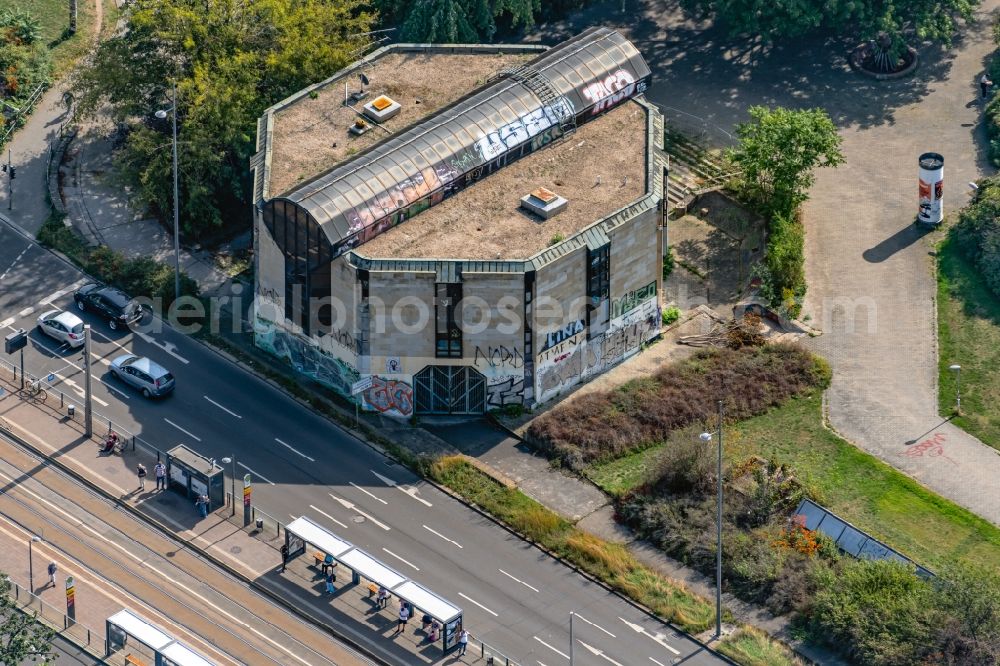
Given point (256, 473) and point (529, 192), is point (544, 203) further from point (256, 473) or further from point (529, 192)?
point (256, 473)

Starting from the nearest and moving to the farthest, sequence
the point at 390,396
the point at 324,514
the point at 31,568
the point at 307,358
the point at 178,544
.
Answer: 1. the point at 31,568
2. the point at 178,544
3. the point at 324,514
4. the point at 390,396
5. the point at 307,358

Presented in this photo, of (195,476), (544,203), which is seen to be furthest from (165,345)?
(544,203)

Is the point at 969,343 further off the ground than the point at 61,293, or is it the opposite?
the point at 61,293

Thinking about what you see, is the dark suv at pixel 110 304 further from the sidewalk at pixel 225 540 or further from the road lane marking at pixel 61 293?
the sidewalk at pixel 225 540

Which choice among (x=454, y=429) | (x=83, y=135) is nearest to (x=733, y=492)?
(x=454, y=429)

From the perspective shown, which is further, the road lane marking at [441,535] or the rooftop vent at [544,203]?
the rooftop vent at [544,203]

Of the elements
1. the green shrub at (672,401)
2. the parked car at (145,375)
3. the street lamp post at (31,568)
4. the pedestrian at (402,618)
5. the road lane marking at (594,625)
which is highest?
the parked car at (145,375)

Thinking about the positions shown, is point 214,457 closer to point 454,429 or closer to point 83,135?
point 454,429

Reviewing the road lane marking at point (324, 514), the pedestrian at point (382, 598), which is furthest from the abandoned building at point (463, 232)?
the pedestrian at point (382, 598)
